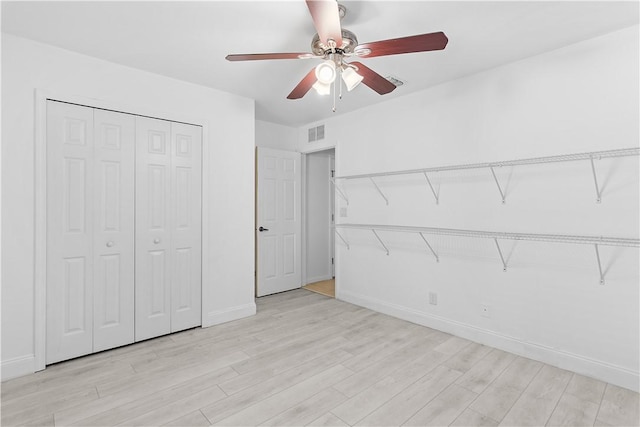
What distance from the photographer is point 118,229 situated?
282 cm

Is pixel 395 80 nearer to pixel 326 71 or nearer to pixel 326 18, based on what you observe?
pixel 326 71

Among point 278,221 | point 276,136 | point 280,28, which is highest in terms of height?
point 280,28

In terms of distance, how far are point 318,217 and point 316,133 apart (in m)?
1.40

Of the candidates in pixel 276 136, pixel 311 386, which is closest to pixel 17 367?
pixel 311 386

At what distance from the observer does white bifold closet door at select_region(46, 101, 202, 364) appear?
256 cm

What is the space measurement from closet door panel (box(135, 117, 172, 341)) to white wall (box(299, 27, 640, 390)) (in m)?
2.12

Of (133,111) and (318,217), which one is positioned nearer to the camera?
(133,111)

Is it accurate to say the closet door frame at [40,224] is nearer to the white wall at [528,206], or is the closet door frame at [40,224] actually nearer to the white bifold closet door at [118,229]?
the white bifold closet door at [118,229]

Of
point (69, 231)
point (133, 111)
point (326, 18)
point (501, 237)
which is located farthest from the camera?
point (133, 111)

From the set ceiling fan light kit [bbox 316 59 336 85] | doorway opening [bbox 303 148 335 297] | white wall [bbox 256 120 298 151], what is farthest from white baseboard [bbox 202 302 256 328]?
ceiling fan light kit [bbox 316 59 336 85]

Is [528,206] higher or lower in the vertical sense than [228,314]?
higher

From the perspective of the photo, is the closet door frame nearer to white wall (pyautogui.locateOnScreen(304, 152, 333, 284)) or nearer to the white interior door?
the white interior door

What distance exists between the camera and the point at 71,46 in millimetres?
2504

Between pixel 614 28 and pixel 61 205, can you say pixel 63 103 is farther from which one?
pixel 614 28
